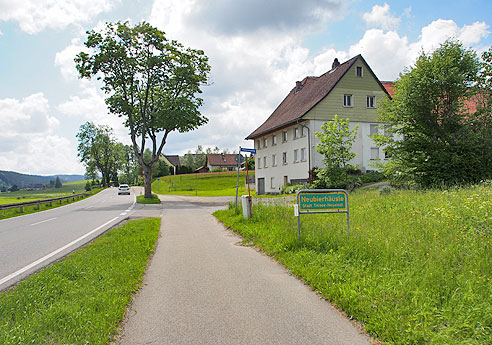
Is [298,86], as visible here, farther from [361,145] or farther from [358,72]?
[361,145]

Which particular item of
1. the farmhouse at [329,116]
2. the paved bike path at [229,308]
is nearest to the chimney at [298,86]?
the farmhouse at [329,116]

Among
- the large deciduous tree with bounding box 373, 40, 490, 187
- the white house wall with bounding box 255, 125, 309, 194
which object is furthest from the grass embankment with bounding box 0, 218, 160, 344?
the white house wall with bounding box 255, 125, 309, 194

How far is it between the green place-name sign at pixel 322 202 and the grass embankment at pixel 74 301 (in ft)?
11.8

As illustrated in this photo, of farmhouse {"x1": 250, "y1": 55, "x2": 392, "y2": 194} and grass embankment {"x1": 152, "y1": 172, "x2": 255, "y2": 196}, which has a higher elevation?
farmhouse {"x1": 250, "y1": 55, "x2": 392, "y2": 194}

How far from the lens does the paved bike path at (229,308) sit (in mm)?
3945

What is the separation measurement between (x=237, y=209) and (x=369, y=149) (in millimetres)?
25110

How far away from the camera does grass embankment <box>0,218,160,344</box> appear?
3.83 metres

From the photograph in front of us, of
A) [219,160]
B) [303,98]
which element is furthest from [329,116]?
[219,160]

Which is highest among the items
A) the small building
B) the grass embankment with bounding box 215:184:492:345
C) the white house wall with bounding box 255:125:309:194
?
the small building

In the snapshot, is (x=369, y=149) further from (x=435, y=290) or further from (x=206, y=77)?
(x=435, y=290)

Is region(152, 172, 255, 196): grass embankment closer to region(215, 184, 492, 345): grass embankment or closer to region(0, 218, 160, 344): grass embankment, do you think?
region(215, 184, 492, 345): grass embankment

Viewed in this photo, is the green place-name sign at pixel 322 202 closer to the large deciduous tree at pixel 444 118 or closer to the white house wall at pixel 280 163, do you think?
the large deciduous tree at pixel 444 118

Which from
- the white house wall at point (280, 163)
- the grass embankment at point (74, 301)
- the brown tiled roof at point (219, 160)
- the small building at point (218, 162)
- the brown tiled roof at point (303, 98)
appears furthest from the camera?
the brown tiled roof at point (219, 160)

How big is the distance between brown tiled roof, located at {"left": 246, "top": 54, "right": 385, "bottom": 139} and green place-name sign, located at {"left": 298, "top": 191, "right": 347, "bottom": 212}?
93.5 ft
